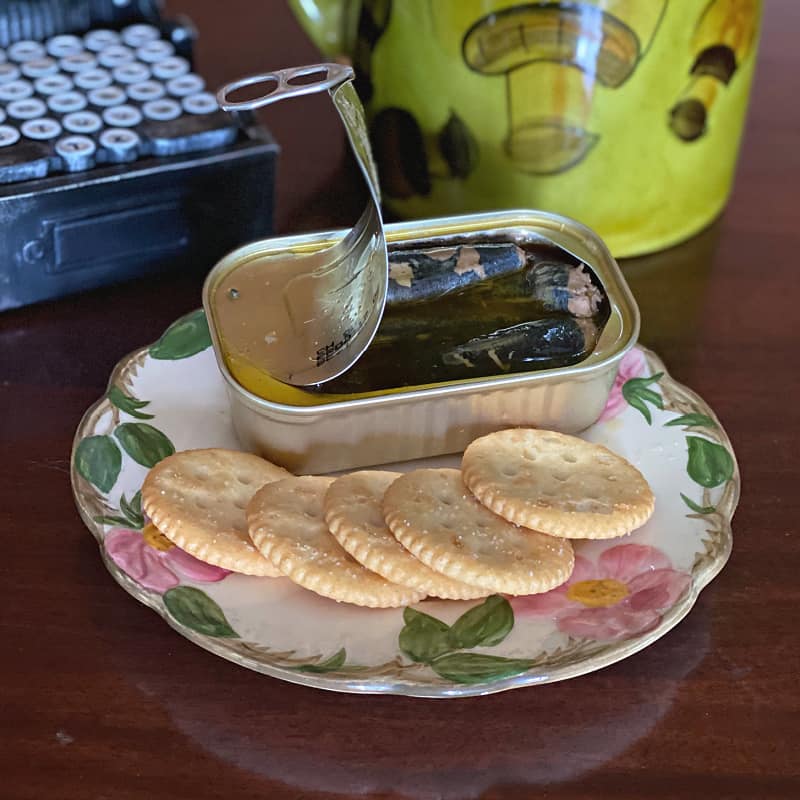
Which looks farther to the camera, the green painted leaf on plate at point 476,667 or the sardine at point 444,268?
the sardine at point 444,268

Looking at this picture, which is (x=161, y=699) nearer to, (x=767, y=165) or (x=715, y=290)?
(x=715, y=290)

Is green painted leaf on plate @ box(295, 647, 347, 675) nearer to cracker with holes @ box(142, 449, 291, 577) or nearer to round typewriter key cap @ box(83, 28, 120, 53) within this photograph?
cracker with holes @ box(142, 449, 291, 577)

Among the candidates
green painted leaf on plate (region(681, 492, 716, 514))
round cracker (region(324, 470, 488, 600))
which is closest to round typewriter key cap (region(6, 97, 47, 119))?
round cracker (region(324, 470, 488, 600))

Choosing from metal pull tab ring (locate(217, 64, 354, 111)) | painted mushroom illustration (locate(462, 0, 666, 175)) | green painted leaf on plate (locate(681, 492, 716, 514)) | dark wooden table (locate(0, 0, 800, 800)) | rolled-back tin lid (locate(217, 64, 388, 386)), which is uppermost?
metal pull tab ring (locate(217, 64, 354, 111))

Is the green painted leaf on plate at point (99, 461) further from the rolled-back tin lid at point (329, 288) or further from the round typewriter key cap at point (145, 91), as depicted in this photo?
the round typewriter key cap at point (145, 91)

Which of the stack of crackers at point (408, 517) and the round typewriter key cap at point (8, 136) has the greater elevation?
the round typewriter key cap at point (8, 136)

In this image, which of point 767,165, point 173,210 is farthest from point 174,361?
point 767,165

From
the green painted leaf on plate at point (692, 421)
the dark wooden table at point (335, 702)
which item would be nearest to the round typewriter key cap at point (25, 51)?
the dark wooden table at point (335, 702)
